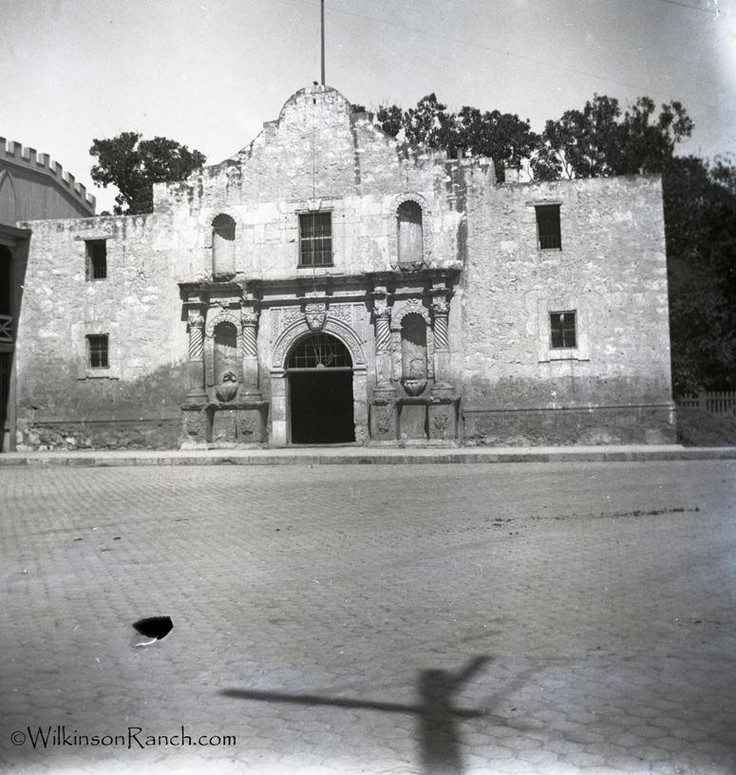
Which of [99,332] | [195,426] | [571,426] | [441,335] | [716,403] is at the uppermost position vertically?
[99,332]

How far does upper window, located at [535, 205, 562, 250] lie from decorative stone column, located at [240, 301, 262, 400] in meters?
7.78

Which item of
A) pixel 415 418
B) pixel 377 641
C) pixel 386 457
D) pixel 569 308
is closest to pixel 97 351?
pixel 415 418

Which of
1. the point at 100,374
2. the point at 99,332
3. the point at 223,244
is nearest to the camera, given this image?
the point at 223,244

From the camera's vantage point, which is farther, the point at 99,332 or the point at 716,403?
the point at 716,403

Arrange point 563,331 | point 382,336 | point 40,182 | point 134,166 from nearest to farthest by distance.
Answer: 1. point 563,331
2. point 382,336
3. point 40,182
4. point 134,166

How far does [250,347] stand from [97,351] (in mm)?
4771

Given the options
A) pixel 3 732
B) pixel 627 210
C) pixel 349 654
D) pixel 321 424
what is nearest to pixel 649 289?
pixel 627 210

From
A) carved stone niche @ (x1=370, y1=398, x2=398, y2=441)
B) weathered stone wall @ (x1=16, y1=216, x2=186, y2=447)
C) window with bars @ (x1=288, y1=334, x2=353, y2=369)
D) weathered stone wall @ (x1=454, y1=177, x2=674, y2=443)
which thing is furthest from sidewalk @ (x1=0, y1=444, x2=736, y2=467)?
window with bars @ (x1=288, y1=334, x2=353, y2=369)

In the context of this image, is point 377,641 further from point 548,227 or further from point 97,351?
point 97,351

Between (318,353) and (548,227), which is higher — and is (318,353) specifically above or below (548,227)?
below

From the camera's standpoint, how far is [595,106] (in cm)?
3547

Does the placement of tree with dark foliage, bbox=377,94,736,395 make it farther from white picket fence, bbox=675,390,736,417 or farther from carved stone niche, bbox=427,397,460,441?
carved stone niche, bbox=427,397,460,441

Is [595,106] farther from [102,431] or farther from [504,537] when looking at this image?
[504,537]

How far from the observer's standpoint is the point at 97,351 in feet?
75.5
